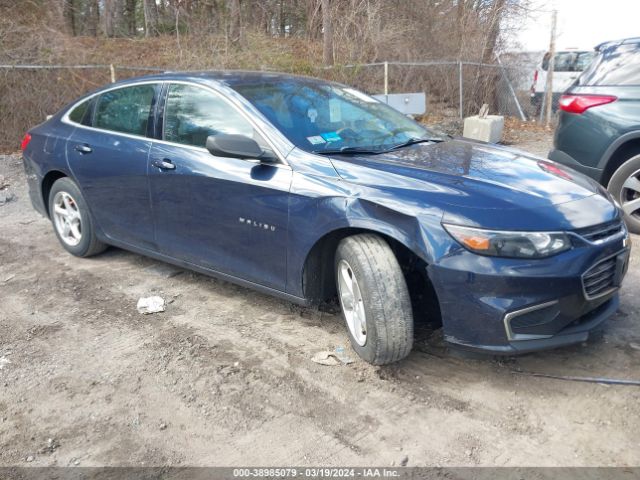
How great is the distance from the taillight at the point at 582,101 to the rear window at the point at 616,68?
0.16m

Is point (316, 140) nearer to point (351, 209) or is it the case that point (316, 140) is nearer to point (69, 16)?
point (351, 209)

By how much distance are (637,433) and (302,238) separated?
1.94 meters

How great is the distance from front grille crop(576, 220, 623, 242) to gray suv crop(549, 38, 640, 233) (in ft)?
8.39

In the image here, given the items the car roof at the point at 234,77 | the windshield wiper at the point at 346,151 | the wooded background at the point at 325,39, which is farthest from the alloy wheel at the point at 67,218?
the wooded background at the point at 325,39

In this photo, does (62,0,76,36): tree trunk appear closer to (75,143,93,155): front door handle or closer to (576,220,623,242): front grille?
(75,143,93,155): front door handle

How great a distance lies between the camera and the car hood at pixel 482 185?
9.68 ft

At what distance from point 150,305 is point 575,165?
415 cm

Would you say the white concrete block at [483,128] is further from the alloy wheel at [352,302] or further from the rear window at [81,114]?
the alloy wheel at [352,302]

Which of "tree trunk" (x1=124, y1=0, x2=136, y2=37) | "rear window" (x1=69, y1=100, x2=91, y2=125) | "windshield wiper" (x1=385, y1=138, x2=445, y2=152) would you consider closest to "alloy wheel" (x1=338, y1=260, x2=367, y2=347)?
Result: "windshield wiper" (x1=385, y1=138, x2=445, y2=152)

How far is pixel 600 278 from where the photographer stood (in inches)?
122

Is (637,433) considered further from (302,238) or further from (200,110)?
(200,110)

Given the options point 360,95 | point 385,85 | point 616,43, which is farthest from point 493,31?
point 360,95

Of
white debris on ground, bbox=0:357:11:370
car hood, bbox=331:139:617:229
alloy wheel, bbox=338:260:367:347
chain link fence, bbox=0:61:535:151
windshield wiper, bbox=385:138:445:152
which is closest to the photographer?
car hood, bbox=331:139:617:229

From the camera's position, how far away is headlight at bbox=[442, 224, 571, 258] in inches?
112
